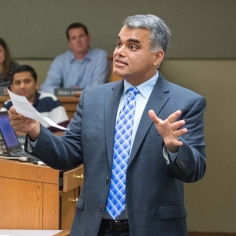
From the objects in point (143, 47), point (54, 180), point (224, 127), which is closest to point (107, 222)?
point (143, 47)

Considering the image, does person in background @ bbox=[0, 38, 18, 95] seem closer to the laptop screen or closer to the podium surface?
the laptop screen

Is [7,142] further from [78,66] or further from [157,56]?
[78,66]

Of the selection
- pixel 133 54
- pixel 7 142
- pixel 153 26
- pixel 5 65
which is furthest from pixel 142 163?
pixel 5 65

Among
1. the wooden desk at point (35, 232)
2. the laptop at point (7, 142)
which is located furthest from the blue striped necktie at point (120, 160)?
the laptop at point (7, 142)

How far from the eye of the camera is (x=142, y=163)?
2.04 metres

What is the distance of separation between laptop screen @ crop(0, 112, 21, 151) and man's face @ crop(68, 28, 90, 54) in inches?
99.3

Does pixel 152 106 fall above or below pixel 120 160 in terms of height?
above

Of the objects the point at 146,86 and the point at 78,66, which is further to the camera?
the point at 78,66

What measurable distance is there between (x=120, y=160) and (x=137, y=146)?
8 centimetres

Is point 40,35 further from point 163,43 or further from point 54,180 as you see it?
point 163,43

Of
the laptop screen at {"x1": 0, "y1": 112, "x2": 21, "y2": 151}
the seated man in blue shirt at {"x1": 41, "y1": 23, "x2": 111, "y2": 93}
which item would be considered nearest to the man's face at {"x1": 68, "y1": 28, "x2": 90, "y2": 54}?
the seated man in blue shirt at {"x1": 41, "y1": 23, "x2": 111, "y2": 93}

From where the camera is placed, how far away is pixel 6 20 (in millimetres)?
6184

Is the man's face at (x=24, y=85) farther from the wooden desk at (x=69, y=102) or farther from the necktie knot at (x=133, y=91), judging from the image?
the necktie knot at (x=133, y=91)

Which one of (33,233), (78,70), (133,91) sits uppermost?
(78,70)
